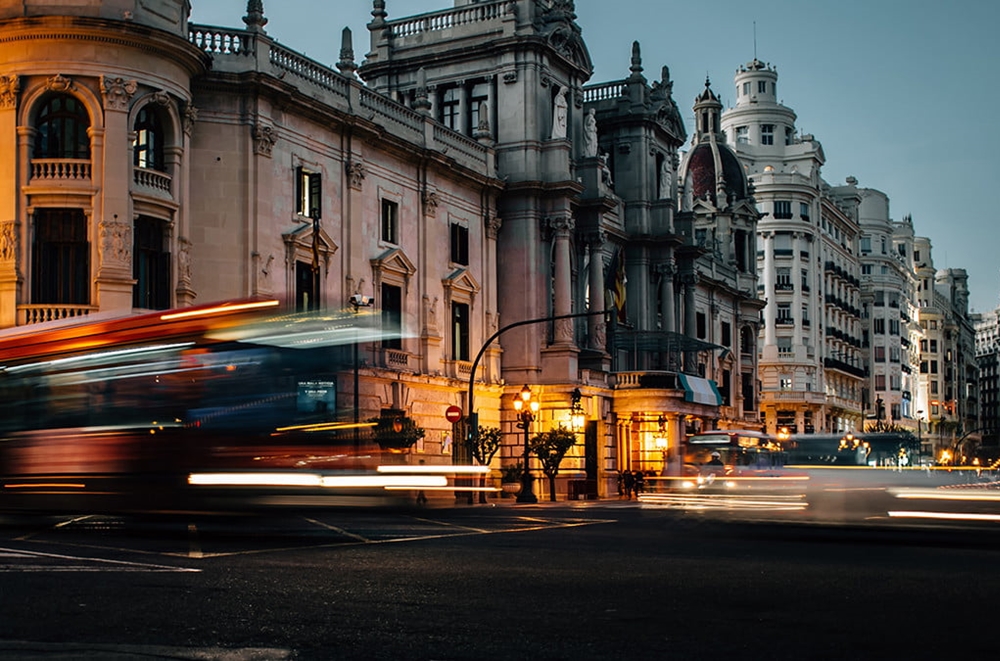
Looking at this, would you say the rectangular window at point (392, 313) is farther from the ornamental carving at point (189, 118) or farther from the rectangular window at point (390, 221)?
the ornamental carving at point (189, 118)

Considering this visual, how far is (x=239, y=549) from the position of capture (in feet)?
57.3

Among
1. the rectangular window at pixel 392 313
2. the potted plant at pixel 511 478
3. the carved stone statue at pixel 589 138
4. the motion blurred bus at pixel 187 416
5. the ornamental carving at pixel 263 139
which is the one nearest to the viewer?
the motion blurred bus at pixel 187 416

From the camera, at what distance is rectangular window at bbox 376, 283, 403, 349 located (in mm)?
45688

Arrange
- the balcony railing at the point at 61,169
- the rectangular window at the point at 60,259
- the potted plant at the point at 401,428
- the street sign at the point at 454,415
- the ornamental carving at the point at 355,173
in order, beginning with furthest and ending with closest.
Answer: the ornamental carving at the point at 355,173 < the street sign at the point at 454,415 < the potted plant at the point at 401,428 < the balcony railing at the point at 61,169 < the rectangular window at the point at 60,259

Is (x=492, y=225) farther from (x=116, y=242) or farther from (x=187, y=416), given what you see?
(x=187, y=416)

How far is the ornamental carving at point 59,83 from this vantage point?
34.4 m

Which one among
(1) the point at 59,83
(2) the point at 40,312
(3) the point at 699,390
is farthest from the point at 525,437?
(3) the point at 699,390

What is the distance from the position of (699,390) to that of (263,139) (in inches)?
1195

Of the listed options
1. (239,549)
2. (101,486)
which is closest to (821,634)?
(239,549)

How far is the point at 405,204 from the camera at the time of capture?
158 feet

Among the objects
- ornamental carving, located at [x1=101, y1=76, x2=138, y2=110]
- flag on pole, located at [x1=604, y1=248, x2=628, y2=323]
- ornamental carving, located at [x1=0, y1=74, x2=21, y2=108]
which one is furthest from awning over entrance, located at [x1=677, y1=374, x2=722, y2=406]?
ornamental carving, located at [x1=0, y1=74, x2=21, y2=108]

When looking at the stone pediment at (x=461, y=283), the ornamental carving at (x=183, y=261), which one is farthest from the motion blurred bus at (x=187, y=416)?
the stone pediment at (x=461, y=283)

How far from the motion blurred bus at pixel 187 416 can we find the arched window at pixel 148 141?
1624cm

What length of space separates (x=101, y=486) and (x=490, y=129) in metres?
37.4
